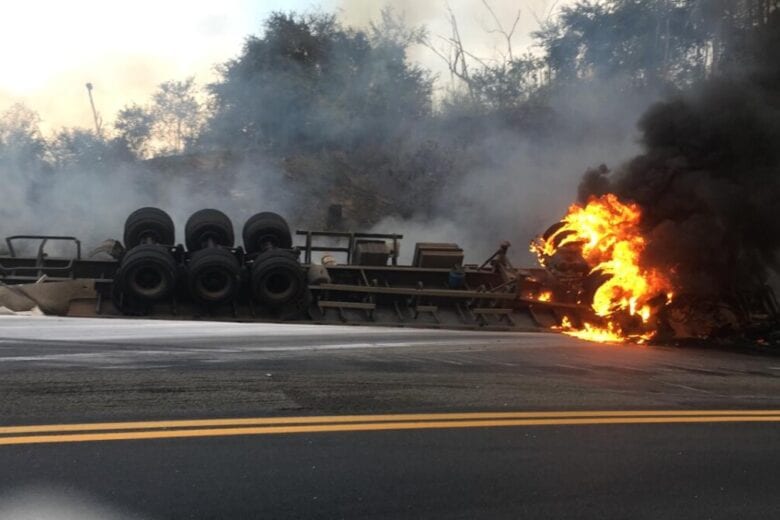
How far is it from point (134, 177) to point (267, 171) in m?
4.72

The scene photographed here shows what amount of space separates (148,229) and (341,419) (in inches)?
312

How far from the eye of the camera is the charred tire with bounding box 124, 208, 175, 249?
11.6 m

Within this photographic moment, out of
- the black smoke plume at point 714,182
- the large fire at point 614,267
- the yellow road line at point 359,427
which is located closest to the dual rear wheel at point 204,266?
the large fire at point 614,267

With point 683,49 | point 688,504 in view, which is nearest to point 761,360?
point 688,504

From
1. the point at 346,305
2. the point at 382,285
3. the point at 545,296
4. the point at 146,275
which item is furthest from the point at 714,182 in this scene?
the point at 146,275

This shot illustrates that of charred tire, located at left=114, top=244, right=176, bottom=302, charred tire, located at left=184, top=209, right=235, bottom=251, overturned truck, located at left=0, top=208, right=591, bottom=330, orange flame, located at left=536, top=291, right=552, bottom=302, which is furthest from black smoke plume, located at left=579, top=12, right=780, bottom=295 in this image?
charred tire, located at left=114, top=244, right=176, bottom=302

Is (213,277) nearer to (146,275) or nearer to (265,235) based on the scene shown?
(146,275)

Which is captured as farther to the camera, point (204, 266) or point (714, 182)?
point (714, 182)

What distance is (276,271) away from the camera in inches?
426

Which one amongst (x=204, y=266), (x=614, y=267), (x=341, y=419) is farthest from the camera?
(x=614, y=267)

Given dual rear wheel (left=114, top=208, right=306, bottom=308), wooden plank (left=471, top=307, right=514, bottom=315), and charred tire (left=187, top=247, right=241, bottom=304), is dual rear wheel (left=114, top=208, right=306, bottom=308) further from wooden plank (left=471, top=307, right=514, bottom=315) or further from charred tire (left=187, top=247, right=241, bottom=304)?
wooden plank (left=471, top=307, right=514, bottom=315)

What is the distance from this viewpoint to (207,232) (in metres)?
11.7

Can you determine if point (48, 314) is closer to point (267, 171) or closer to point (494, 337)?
point (494, 337)

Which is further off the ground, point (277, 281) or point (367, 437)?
point (277, 281)
